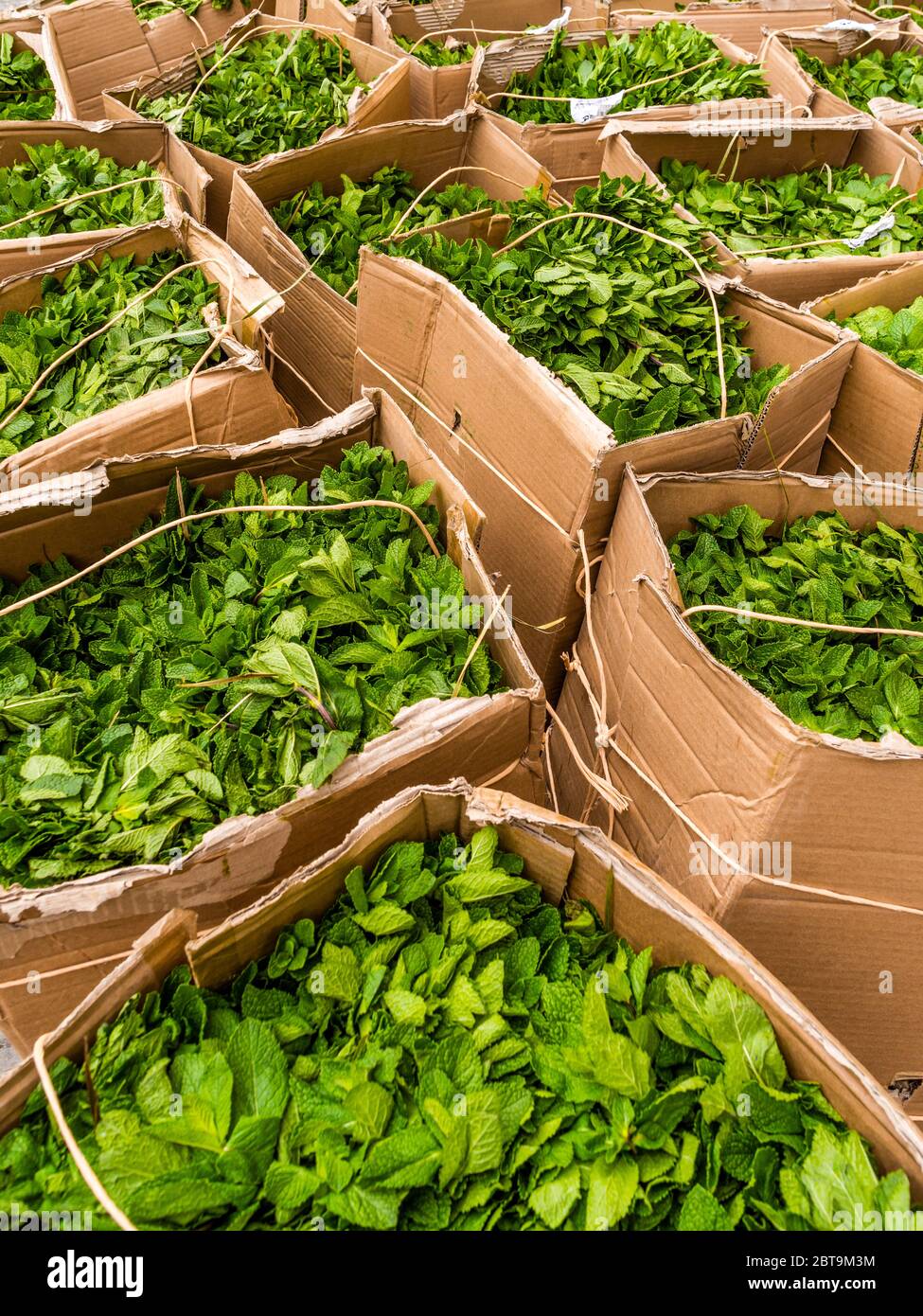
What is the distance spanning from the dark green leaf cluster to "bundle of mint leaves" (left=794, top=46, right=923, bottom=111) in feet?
3.22

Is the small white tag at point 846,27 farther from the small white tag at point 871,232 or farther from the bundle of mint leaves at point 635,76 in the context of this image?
the small white tag at point 871,232

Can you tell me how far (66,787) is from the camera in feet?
3.82

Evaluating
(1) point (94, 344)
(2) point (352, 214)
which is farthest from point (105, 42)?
(1) point (94, 344)

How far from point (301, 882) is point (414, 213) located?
1729 mm

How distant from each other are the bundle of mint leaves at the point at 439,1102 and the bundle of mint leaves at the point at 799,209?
1688mm

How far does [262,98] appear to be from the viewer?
2.50 m

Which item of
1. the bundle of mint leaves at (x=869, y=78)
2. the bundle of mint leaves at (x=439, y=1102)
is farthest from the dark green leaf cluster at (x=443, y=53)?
the bundle of mint leaves at (x=439, y=1102)

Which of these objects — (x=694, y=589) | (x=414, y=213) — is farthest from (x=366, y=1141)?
(x=414, y=213)

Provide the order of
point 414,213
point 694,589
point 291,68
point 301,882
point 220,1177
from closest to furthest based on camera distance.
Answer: point 220,1177, point 301,882, point 694,589, point 414,213, point 291,68

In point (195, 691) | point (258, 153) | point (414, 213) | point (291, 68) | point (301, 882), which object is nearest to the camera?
point (301, 882)

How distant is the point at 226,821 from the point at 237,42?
2.60m

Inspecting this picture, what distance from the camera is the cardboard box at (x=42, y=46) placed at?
7.94 feet

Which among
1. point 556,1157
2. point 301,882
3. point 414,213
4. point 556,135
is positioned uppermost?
point 556,135

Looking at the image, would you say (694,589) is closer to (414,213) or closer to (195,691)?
(195,691)
